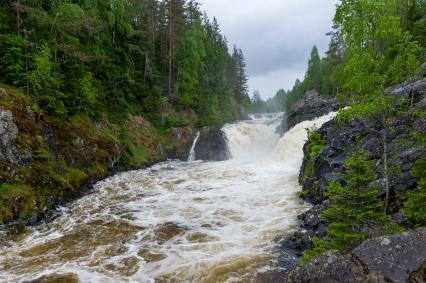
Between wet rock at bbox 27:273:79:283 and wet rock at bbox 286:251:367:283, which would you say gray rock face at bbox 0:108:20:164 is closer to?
wet rock at bbox 27:273:79:283

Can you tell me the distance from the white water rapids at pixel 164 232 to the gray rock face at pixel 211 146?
10.6 meters

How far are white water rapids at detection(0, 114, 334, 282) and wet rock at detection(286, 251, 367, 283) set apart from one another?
326 cm

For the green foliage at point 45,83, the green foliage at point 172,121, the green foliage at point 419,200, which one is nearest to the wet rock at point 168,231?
the green foliage at point 419,200

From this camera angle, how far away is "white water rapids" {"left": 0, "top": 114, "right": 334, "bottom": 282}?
9.08m

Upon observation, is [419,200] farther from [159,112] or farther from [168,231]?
[159,112]

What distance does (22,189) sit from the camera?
13.2m

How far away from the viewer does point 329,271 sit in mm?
5238

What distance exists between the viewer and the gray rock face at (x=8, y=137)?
13477 millimetres

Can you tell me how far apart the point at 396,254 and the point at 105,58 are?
88.0 ft

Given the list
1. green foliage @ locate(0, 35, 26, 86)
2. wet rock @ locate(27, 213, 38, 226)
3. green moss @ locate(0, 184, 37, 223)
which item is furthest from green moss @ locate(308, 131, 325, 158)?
green foliage @ locate(0, 35, 26, 86)

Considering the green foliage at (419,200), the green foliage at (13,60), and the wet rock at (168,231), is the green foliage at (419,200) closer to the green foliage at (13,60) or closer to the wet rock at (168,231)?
the wet rock at (168,231)

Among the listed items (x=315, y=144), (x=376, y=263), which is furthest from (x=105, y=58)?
(x=376, y=263)

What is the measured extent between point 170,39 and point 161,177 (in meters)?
21.7

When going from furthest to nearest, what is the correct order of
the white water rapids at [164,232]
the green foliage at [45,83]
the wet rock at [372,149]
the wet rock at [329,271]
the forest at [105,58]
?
the forest at [105,58], the green foliage at [45,83], the wet rock at [372,149], the white water rapids at [164,232], the wet rock at [329,271]
